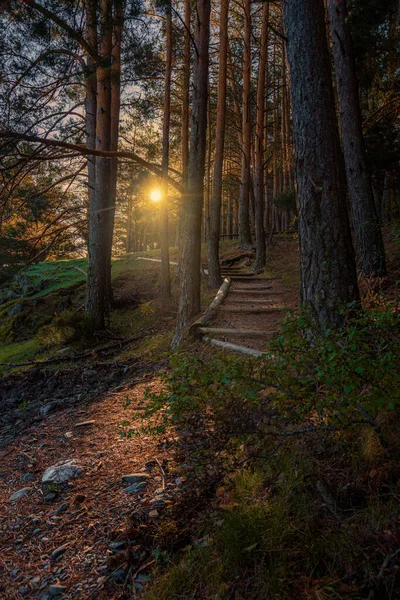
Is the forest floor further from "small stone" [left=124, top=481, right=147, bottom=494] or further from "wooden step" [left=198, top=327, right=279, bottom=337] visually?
"wooden step" [left=198, top=327, right=279, bottom=337]

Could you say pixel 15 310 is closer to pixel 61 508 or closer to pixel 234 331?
pixel 234 331

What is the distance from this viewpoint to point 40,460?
11.8ft

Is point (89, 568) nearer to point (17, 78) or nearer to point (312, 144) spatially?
point (312, 144)

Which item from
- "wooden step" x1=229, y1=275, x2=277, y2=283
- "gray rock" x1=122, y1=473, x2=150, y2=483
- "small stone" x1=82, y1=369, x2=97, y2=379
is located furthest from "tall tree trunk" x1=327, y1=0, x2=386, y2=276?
"gray rock" x1=122, y1=473, x2=150, y2=483

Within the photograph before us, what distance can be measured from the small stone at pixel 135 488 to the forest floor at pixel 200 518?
1cm

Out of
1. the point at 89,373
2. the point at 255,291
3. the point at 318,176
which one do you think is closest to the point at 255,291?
the point at 255,291

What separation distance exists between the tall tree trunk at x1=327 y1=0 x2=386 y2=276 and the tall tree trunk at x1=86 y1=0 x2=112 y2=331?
5049 mm

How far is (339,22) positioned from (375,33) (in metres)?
4.38

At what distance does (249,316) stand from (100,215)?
15.0 ft

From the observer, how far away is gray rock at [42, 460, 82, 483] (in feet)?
10.2

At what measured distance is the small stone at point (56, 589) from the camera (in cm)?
197

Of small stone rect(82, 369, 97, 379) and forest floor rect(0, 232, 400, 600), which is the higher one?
forest floor rect(0, 232, 400, 600)

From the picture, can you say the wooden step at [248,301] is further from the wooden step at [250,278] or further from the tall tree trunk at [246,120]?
the tall tree trunk at [246,120]

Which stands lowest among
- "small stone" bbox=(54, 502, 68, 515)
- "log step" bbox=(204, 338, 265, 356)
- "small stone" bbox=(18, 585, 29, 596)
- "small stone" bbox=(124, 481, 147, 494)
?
"small stone" bbox=(18, 585, 29, 596)
